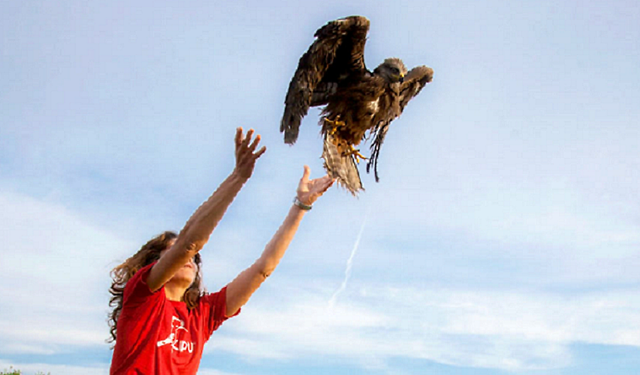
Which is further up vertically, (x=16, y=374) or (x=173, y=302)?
(x=16, y=374)

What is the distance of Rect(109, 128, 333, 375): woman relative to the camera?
261 cm

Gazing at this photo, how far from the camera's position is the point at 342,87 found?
484cm

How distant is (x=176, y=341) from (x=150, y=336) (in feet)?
0.76

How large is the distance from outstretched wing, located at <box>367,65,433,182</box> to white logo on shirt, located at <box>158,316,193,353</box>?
2779 mm

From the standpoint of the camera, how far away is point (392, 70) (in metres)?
4.83

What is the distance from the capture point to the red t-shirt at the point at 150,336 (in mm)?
2924

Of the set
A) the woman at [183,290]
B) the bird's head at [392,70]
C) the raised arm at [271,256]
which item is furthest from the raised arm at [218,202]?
the bird's head at [392,70]

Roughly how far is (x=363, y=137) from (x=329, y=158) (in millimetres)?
714

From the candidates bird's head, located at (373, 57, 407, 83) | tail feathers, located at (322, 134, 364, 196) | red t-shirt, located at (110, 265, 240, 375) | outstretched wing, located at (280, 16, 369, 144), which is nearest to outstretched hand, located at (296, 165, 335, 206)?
tail feathers, located at (322, 134, 364, 196)

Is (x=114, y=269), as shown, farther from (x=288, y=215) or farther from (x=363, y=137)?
(x=363, y=137)

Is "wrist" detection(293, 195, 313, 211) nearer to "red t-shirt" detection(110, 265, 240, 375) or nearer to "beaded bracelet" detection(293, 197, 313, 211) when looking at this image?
"beaded bracelet" detection(293, 197, 313, 211)

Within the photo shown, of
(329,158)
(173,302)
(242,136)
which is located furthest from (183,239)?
(329,158)

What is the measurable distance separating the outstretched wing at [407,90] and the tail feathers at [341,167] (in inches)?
33.0

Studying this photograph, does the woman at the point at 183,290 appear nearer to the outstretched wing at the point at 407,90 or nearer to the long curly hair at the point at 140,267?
the long curly hair at the point at 140,267
